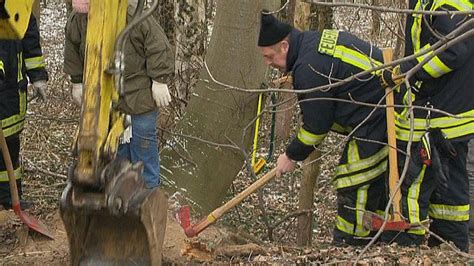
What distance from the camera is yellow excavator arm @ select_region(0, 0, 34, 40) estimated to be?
352 cm

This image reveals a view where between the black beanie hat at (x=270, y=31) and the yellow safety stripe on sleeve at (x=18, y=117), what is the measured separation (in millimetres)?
2301

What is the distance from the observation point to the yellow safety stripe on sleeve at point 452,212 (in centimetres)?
533

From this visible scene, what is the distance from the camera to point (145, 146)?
5438 millimetres

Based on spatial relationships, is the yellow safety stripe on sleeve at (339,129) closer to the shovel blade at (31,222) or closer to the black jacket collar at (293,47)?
the black jacket collar at (293,47)

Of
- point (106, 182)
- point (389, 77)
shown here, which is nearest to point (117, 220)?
point (106, 182)

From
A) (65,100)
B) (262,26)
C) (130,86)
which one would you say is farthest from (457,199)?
(65,100)

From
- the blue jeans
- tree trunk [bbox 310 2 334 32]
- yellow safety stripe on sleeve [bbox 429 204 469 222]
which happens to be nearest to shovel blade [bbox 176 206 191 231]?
the blue jeans

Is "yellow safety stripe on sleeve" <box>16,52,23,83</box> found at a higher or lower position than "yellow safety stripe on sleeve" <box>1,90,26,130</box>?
higher

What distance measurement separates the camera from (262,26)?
195 inches

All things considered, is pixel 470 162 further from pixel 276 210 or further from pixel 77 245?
pixel 77 245

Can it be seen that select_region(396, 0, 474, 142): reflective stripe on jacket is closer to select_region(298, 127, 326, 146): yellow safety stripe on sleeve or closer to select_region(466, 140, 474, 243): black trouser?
select_region(298, 127, 326, 146): yellow safety stripe on sleeve

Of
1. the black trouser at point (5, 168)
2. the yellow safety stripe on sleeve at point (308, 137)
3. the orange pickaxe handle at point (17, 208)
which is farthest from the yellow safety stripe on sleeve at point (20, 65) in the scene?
the yellow safety stripe on sleeve at point (308, 137)

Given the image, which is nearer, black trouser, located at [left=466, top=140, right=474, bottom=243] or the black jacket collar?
the black jacket collar

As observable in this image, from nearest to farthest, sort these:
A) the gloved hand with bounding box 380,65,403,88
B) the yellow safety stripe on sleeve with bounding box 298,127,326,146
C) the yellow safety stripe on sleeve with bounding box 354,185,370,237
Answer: the gloved hand with bounding box 380,65,403,88 < the yellow safety stripe on sleeve with bounding box 298,127,326,146 < the yellow safety stripe on sleeve with bounding box 354,185,370,237
